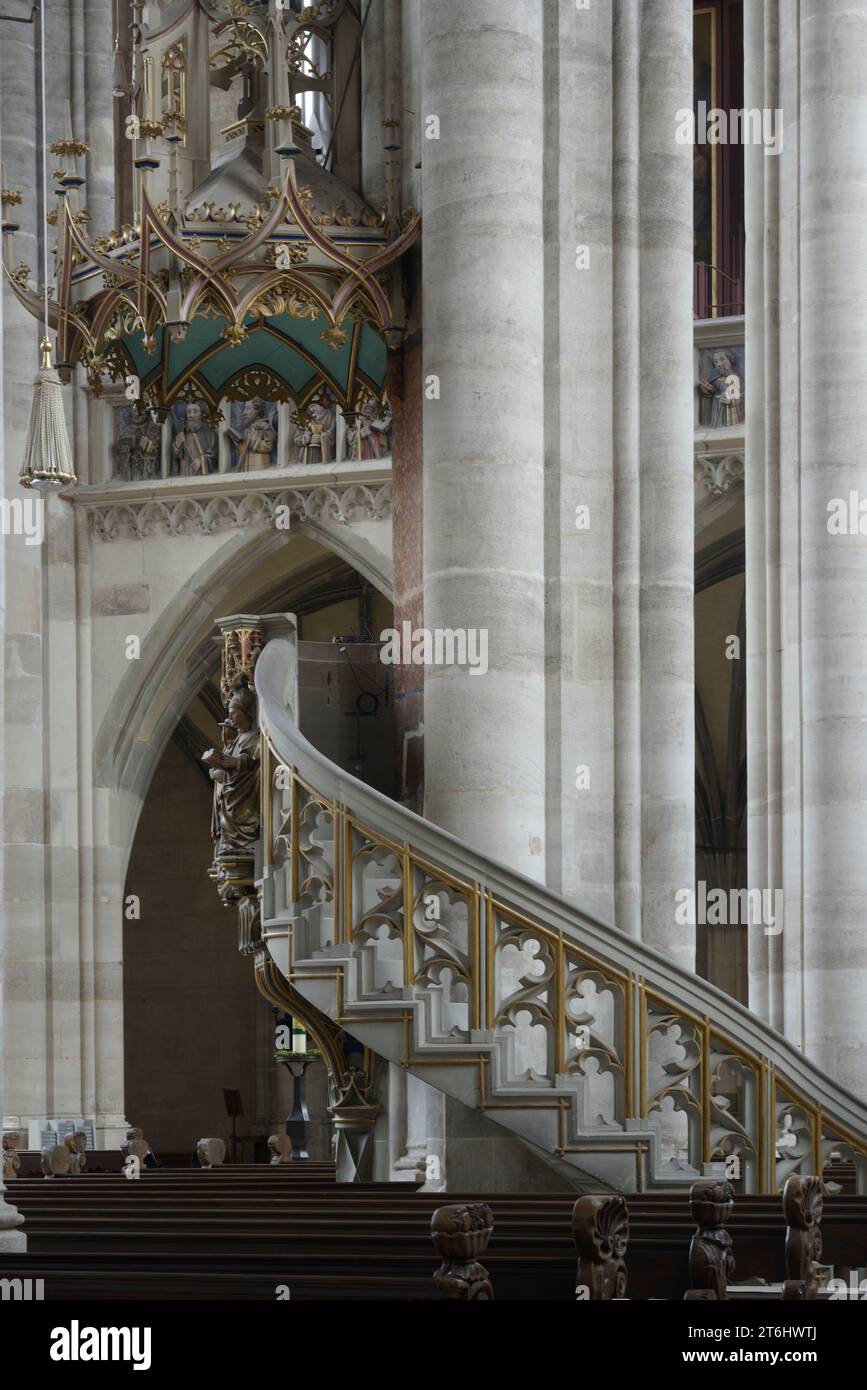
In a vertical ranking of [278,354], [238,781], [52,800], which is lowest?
[238,781]

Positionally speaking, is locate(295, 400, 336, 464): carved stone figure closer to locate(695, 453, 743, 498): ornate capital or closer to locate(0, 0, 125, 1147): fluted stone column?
locate(0, 0, 125, 1147): fluted stone column

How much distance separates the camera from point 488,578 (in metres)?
9.38

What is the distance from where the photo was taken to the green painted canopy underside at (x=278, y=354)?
11484 mm

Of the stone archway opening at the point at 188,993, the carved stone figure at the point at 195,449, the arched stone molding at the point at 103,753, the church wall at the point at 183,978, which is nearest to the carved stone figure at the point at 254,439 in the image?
the carved stone figure at the point at 195,449

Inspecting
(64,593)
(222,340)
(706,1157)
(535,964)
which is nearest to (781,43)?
(222,340)

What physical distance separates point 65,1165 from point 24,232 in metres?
8.52

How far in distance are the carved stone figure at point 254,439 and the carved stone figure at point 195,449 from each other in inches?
8.0

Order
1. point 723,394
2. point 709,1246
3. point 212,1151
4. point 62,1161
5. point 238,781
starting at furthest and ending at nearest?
point 723,394 → point 212,1151 → point 62,1161 → point 238,781 → point 709,1246

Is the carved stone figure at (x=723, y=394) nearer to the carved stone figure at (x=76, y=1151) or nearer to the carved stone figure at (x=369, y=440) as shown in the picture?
the carved stone figure at (x=369, y=440)

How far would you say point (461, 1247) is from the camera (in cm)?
412

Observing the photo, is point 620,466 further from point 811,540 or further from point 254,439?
point 254,439

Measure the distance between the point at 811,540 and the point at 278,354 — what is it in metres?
2.84

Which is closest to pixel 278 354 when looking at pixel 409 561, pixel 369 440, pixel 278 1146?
pixel 409 561
